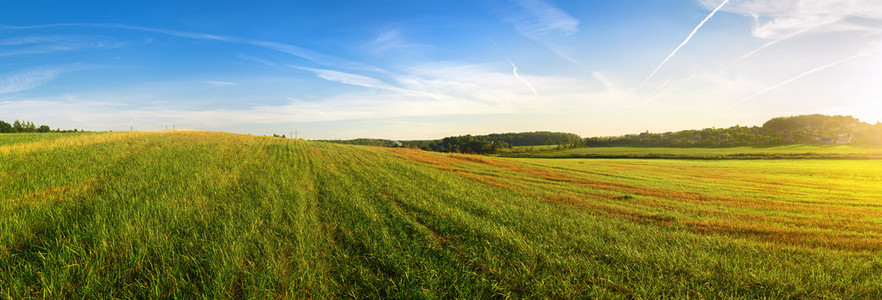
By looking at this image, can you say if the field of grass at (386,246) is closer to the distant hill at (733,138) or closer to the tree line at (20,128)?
the distant hill at (733,138)

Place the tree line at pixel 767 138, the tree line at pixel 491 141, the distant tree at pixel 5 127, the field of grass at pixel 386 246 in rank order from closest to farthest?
the field of grass at pixel 386 246, the tree line at pixel 767 138, the distant tree at pixel 5 127, the tree line at pixel 491 141

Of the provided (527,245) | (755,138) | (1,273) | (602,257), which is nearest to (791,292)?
(602,257)

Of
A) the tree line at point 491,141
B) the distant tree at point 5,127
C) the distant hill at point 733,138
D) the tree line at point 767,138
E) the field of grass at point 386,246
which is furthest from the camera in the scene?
the tree line at point 491,141

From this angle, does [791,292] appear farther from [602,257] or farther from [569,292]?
[569,292]

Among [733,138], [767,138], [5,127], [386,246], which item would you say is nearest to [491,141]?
[733,138]

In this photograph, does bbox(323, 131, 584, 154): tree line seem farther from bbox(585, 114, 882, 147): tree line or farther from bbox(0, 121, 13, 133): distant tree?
bbox(0, 121, 13, 133): distant tree

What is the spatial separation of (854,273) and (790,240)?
2.17m

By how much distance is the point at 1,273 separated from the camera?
3.54m

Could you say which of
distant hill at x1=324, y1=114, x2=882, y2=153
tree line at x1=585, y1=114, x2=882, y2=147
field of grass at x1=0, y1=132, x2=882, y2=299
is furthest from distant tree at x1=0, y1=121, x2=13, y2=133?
tree line at x1=585, y1=114, x2=882, y2=147

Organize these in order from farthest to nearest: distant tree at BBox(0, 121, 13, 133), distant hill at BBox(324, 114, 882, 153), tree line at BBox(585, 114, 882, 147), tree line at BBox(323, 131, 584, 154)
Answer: tree line at BBox(323, 131, 584, 154) < distant tree at BBox(0, 121, 13, 133) < distant hill at BBox(324, 114, 882, 153) < tree line at BBox(585, 114, 882, 147)

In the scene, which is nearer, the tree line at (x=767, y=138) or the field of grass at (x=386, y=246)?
the field of grass at (x=386, y=246)

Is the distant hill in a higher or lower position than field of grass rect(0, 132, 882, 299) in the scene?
higher

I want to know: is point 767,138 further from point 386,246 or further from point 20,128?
point 20,128

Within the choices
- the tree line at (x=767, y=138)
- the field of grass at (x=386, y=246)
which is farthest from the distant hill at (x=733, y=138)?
the field of grass at (x=386, y=246)
